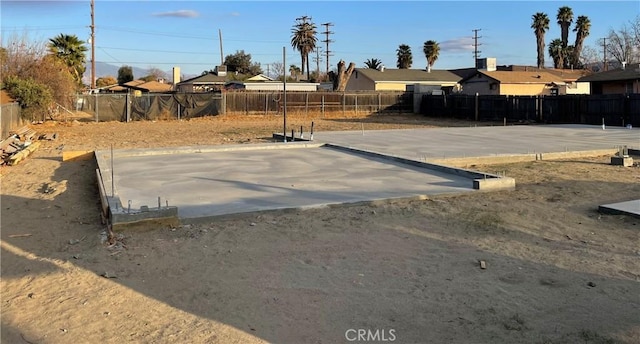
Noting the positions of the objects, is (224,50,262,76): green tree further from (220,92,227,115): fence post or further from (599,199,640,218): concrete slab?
(599,199,640,218): concrete slab

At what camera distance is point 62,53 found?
57.7m

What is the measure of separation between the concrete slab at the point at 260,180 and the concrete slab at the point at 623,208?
90.0 inches

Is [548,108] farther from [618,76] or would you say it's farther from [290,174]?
[290,174]

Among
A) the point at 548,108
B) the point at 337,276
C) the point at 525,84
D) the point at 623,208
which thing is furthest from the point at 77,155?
the point at 525,84

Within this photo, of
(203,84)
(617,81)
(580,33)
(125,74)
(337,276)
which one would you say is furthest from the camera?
(125,74)

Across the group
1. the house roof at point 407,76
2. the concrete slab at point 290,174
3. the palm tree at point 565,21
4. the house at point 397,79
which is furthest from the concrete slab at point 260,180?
the palm tree at point 565,21

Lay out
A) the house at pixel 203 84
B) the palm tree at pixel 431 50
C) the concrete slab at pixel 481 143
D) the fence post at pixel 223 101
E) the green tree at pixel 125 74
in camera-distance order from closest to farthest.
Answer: the concrete slab at pixel 481 143
the fence post at pixel 223 101
the house at pixel 203 84
the palm tree at pixel 431 50
the green tree at pixel 125 74

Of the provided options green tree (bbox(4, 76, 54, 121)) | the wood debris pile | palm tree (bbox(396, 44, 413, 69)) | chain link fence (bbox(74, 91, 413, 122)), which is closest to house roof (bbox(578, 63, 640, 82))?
chain link fence (bbox(74, 91, 413, 122))

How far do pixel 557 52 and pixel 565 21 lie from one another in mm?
5700

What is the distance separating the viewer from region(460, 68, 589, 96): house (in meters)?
48.9

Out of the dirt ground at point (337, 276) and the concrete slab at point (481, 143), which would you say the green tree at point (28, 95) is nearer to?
the concrete slab at point (481, 143)

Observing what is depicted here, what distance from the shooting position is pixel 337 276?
210 inches

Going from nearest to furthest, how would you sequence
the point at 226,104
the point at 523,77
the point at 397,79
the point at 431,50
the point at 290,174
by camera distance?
the point at 290,174 < the point at 226,104 < the point at 523,77 < the point at 397,79 < the point at 431,50

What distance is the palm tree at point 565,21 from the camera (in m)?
76.4
